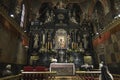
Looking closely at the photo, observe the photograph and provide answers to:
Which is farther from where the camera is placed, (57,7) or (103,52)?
(57,7)

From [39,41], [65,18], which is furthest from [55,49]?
[65,18]

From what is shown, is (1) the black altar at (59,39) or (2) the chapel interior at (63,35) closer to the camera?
(2) the chapel interior at (63,35)

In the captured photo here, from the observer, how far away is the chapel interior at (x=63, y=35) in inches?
473

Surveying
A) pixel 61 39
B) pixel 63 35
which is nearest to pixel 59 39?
pixel 61 39

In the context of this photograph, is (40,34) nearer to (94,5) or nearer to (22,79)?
(94,5)

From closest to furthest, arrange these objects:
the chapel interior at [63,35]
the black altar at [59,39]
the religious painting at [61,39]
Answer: the chapel interior at [63,35]
the black altar at [59,39]
the religious painting at [61,39]

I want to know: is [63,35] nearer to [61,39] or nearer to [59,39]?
[61,39]

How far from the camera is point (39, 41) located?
17312mm

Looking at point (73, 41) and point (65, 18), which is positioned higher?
point (65, 18)

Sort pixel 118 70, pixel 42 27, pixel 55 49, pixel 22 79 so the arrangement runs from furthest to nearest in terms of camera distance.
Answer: pixel 42 27, pixel 55 49, pixel 118 70, pixel 22 79

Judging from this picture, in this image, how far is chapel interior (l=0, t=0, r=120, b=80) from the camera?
1201cm

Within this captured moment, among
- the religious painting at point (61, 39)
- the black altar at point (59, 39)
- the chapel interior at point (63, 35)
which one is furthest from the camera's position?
the religious painting at point (61, 39)

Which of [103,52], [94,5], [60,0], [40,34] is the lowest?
[103,52]

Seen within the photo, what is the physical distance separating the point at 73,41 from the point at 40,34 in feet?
15.6
